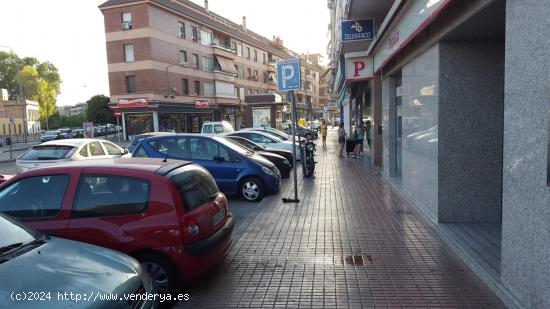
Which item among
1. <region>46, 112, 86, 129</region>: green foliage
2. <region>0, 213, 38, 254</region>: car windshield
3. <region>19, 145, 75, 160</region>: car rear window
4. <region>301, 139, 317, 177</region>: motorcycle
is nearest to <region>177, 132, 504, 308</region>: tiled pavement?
<region>0, 213, 38, 254</region>: car windshield

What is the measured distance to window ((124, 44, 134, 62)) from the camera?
37750 mm

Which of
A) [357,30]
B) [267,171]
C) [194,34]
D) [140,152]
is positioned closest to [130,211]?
[267,171]

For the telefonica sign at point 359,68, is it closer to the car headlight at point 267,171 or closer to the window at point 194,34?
the car headlight at point 267,171

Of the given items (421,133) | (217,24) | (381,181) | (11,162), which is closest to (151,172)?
(421,133)

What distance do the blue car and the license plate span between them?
14.7 feet

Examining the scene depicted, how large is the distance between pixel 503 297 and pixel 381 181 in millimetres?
7503

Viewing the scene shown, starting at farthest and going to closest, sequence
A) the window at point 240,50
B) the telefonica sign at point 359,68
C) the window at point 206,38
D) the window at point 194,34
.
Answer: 1. the window at point 240,50
2. the window at point 206,38
3. the window at point 194,34
4. the telefonica sign at point 359,68

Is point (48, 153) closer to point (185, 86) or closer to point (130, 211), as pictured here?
point (130, 211)

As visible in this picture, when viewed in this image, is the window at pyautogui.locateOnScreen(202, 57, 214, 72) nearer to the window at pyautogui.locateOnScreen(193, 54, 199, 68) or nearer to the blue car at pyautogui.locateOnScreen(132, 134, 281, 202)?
the window at pyautogui.locateOnScreen(193, 54, 199, 68)

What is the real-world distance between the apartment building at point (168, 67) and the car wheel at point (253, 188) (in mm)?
20119

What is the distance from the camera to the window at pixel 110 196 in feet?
14.0

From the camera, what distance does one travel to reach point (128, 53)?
3797 cm

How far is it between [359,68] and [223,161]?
7349mm

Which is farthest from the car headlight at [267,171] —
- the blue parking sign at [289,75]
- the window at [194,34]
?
the window at [194,34]
